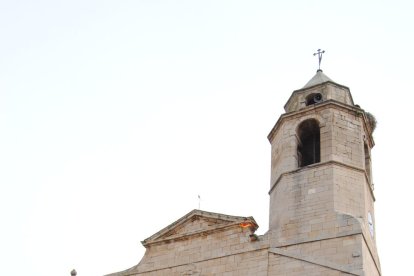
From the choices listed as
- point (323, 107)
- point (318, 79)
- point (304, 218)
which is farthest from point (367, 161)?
point (304, 218)

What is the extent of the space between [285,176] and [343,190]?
1622mm

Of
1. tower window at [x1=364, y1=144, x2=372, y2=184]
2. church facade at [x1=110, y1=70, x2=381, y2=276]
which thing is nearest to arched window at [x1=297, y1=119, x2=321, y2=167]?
church facade at [x1=110, y1=70, x2=381, y2=276]

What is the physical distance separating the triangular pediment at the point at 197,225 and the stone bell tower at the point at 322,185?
2.82ft

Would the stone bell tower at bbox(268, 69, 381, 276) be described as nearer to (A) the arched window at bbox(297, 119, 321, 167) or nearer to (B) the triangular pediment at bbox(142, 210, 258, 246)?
(A) the arched window at bbox(297, 119, 321, 167)

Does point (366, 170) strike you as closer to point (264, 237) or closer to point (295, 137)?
point (295, 137)

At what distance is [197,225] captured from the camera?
65.3ft

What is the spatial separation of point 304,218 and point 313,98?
13.2ft

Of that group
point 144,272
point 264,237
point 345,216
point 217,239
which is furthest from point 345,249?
point 144,272

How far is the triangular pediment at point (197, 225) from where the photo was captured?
19234 millimetres

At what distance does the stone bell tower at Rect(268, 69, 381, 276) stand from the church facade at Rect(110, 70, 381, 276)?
0.03 m

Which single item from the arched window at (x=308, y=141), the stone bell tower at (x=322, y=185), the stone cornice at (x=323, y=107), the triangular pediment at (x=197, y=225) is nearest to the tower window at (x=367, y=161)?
the stone bell tower at (x=322, y=185)

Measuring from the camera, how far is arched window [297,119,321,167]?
804 inches

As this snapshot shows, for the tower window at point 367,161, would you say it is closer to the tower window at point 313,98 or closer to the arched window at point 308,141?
the arched window at point 308,141

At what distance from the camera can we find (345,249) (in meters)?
17.4
